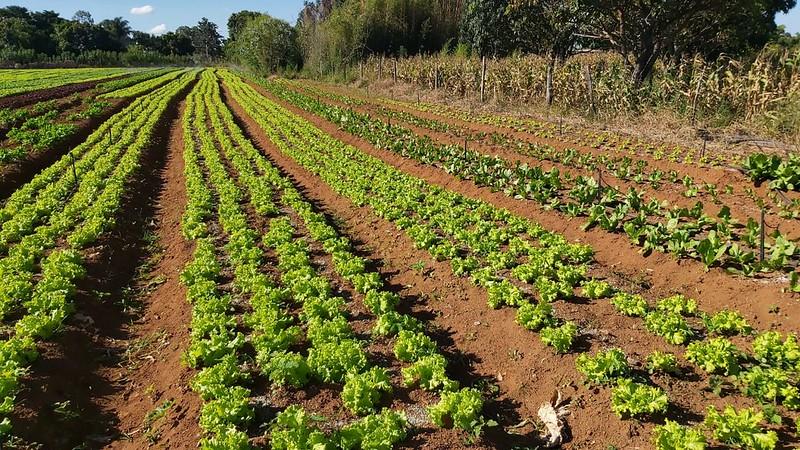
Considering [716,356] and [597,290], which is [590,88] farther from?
[716,356]

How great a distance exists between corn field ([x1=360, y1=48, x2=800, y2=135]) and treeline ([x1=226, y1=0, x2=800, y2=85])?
2.55 ft

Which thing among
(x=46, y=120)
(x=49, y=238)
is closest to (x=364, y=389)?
(x=49, y=238)

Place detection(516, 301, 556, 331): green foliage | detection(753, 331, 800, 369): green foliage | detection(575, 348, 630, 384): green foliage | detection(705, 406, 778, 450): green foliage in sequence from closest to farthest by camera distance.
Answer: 1. detection(705, 406, 778, 450): green foliage
2. detection(753, 331, 800, 369): green foliage
3. detection(575, 348, 630, 384): green foliage
4. detection(516, 301, 556, 331): green foliage

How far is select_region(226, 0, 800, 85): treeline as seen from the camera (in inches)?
758

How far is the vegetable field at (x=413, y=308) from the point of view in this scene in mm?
5195

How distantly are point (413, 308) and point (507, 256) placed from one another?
1.95 m

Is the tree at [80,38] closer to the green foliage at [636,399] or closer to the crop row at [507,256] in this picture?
the crop row at [507,256]

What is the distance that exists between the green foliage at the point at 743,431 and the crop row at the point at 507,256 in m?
0.02

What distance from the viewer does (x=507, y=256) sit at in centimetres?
862

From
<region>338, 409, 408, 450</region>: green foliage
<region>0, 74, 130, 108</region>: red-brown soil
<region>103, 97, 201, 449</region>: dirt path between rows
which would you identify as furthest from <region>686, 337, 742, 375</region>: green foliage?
<region>0, 74, 130, 108</region>: red-brown soil

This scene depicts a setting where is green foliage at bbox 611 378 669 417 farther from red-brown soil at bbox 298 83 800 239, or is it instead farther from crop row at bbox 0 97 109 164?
crop row at bbox 0 97 109 164

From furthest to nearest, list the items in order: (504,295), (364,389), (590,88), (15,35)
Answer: (15,35), (590,88), (504,295), (364,389)

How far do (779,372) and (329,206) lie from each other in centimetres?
1002

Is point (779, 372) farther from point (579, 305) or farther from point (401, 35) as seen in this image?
point (401, 35)
